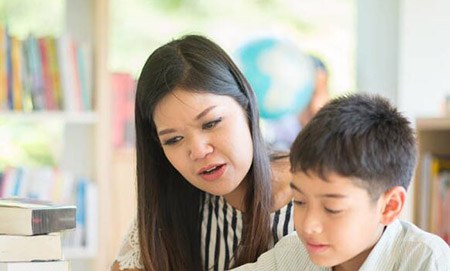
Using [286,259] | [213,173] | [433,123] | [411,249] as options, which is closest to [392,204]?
[411,249]

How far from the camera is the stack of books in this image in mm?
1260

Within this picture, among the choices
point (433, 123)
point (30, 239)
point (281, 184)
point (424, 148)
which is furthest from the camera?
point (424, 148)

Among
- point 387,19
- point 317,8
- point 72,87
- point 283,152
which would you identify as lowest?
point 283,152

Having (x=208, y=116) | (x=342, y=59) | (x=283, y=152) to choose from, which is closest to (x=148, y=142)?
(x=208, y=116)

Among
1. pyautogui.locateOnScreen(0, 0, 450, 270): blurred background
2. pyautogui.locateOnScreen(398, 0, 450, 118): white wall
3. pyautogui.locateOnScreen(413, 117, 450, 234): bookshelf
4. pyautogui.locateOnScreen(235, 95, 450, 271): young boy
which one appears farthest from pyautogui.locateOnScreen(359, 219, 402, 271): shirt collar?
pyautogui.locateOnScreen(398, 0, 450, 118): white wall

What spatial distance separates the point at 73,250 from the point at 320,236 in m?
1.82

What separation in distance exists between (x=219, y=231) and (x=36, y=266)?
18.1 inches

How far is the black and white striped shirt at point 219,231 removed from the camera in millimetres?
1602

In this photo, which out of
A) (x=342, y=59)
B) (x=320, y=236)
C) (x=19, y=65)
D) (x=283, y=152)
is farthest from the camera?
(x=342, y=59)

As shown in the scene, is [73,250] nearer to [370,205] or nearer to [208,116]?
[208,116]

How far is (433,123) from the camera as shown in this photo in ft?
7.56

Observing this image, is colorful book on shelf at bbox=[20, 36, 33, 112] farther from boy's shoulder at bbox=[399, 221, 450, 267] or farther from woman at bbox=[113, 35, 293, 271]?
boy's shoulder at bbox=[399, 221, 450, 267]

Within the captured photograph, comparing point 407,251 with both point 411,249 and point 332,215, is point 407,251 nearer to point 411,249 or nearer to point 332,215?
point 411,249

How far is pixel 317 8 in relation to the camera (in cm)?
511
